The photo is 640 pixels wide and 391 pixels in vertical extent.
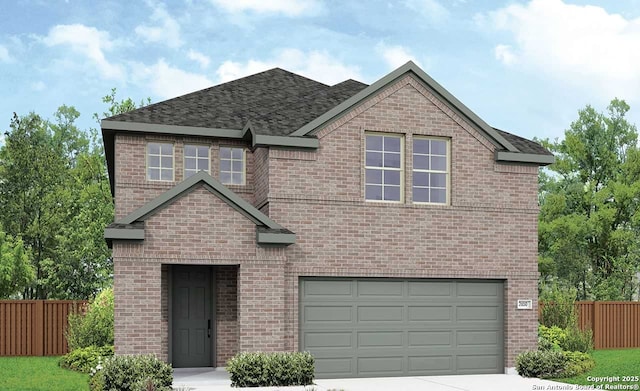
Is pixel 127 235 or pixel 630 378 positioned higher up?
pixel 127 235

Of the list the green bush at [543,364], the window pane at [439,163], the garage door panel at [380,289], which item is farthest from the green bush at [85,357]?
the green bush at [543,364]

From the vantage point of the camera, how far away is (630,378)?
18.5m

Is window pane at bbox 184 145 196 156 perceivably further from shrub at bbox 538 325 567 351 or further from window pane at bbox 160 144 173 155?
shrub at bbox 538 325 567 351

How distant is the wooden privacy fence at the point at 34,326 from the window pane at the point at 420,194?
440 inches

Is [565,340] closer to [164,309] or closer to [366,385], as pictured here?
[366,385]

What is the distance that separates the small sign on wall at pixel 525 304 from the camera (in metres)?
20.8

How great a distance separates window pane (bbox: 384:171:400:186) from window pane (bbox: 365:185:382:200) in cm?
26

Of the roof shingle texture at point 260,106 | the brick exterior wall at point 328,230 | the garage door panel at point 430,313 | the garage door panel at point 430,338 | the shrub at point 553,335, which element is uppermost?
the roof shingle texture at point 260,106

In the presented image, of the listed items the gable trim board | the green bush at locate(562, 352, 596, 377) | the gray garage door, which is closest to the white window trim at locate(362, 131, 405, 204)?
the gray garage door

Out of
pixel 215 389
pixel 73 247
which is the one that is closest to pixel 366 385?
pixel 215 389

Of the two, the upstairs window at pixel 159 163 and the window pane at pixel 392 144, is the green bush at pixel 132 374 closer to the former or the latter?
the upstairs window at pixel 159 163

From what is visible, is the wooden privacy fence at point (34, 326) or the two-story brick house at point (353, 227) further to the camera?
the wooden privacy fence at point (34, 326)

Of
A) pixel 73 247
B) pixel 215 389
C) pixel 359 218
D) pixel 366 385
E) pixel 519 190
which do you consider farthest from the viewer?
pixel 73 247

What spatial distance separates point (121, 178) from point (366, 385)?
7952 millimetres
